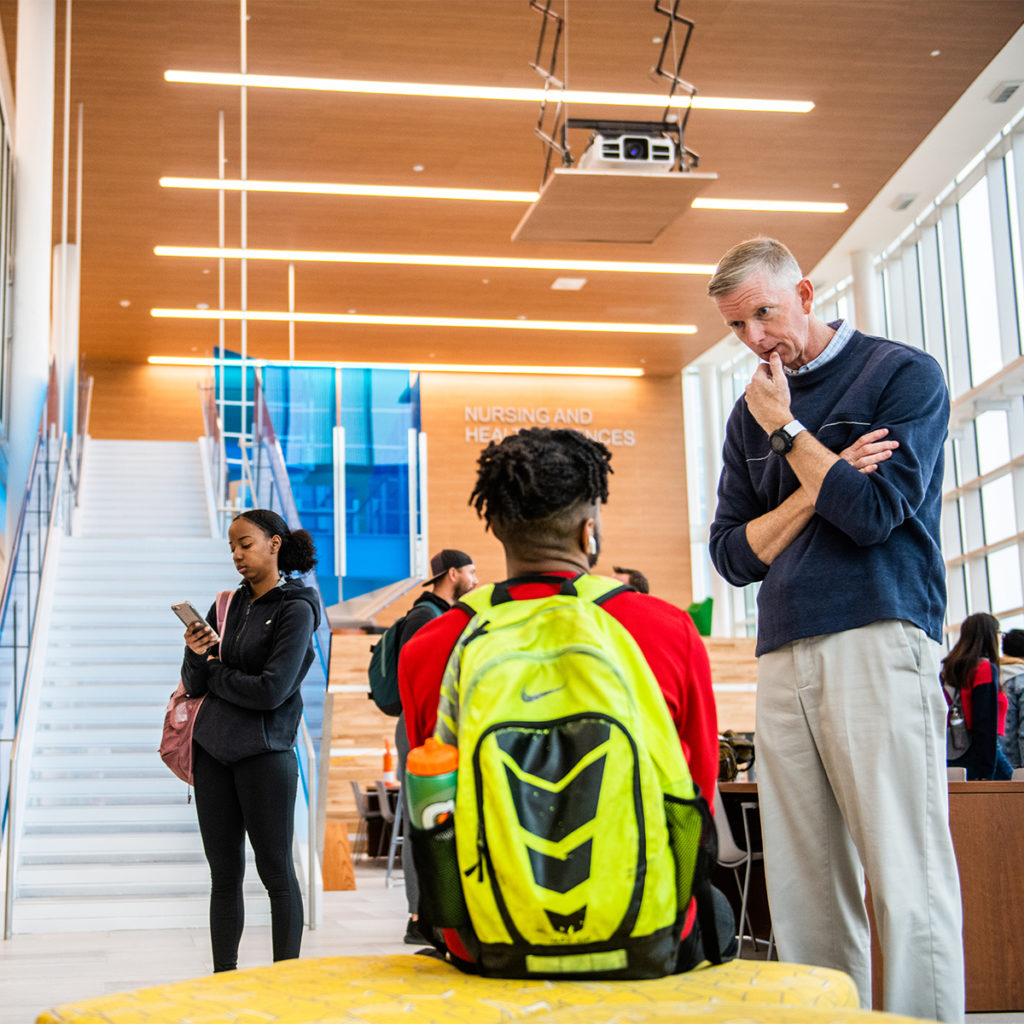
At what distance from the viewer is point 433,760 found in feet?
5.36

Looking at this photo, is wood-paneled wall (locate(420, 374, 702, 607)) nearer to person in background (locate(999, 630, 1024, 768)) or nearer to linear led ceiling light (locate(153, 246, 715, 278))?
linear led ceiling light (locate(153, 246, 715, 278))

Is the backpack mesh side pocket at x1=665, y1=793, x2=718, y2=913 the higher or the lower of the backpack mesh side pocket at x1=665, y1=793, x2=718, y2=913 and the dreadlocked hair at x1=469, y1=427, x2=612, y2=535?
the lower

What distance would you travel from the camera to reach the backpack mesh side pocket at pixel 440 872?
1619 mm

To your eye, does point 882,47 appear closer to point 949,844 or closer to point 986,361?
point 986,361

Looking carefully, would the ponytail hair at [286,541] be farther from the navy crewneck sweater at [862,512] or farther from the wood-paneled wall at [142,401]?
the wood-paneled wall at [142,401]

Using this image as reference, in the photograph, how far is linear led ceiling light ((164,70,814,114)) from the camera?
1157 cm

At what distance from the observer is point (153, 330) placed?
1911 centimetres

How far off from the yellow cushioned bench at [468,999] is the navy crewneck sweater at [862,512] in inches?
25.9

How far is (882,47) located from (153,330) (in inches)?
470

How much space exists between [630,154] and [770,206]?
A: 5287mm

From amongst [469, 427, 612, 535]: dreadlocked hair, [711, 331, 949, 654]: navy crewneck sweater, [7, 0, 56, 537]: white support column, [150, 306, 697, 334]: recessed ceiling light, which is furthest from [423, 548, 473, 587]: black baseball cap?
[150, 306, 697, 334]: recessed ceiling light

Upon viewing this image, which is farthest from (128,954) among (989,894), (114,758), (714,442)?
(714,442)

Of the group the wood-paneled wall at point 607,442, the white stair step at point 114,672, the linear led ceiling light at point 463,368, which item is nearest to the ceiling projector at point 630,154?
the white stair step at point 114,672

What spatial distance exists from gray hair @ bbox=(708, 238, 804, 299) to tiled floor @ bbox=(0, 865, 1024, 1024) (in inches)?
85.0
